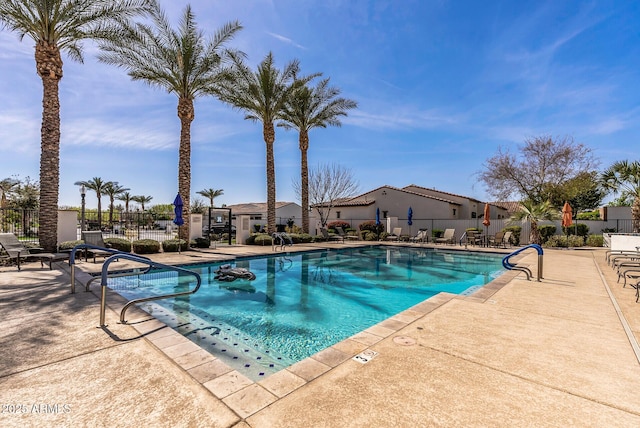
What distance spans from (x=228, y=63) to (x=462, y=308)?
1612cm

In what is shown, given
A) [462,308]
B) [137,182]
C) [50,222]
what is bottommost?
[462,308]

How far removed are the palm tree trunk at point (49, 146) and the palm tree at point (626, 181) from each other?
1190 inches

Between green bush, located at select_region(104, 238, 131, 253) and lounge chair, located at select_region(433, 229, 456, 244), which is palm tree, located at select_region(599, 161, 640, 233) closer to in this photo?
lounge chair, located at select_region(433, 229, 456, 244)

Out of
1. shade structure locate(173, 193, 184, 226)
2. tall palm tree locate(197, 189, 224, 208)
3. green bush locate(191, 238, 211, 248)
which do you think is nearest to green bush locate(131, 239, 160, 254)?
shade structure locate(173, 193, 184, 226)

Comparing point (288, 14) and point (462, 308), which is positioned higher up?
point (288, 14)

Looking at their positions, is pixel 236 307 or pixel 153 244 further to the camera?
pixel 153 244

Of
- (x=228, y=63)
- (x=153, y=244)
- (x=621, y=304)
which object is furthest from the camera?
(x=228, y=63)

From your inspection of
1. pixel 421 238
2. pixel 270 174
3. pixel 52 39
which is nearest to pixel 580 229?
pixel 421 238

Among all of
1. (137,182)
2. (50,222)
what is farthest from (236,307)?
(137,182)

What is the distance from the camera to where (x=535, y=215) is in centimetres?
1820

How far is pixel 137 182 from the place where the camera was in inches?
1064

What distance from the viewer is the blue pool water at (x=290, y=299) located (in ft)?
15.5

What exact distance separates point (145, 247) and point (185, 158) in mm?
4853

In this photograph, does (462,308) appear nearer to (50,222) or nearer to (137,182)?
(50,222)
